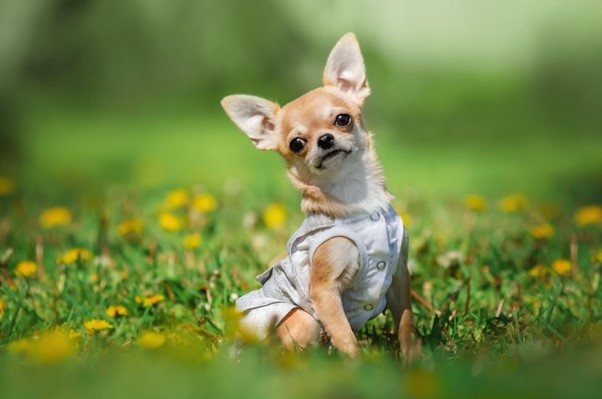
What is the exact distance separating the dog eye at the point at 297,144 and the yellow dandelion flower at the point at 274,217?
68.0 inches

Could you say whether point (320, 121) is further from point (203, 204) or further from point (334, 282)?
point (203, 204)

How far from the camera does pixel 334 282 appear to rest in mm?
2824

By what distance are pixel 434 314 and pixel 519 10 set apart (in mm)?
6230

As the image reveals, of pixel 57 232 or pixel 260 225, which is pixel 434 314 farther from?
pixel 57 232

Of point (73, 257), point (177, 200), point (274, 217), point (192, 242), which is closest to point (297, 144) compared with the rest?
point (192, 242)

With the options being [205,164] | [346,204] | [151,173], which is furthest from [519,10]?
[346,204]

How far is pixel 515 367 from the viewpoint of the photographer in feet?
6.97

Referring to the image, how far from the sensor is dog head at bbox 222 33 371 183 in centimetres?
295

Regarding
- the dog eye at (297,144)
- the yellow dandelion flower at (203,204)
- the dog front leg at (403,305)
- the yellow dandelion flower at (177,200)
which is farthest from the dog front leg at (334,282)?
the yellow dandelion flower at (177,200)

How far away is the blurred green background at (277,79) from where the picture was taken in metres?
8.09

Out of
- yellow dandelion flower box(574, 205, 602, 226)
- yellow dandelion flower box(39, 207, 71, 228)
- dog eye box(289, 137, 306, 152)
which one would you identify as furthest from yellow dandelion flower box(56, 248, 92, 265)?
yellow dandelion flower box(574, 205, 602, 226)

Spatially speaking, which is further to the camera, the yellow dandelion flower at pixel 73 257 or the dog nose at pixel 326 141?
the yellow dandelion flower at pixel 73 257

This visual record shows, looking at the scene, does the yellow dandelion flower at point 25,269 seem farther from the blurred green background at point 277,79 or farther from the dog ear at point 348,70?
the blurred green background at point 277,79

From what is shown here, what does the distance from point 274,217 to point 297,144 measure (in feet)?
5.81
